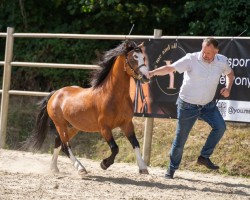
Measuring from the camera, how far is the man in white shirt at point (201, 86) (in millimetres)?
7602

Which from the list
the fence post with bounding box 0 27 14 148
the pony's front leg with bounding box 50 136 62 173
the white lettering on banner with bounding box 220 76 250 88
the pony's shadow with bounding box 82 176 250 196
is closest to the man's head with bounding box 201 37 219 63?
the white lettering on banner with bounding box 220 76 250 88

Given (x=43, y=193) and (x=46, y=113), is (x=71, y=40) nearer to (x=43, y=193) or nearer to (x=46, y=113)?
(x=46, y=113)

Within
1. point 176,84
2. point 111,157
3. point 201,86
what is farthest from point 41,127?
point 201,86

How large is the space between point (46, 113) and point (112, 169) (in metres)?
1.21

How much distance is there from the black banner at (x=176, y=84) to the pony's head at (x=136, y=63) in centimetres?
127

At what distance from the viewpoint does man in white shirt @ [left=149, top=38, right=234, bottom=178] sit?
7602mm

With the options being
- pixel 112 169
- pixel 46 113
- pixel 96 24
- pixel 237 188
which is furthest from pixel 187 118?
pixel 96 24

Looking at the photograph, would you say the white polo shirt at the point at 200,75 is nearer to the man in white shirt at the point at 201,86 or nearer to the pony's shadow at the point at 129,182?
the man in white shirt at the point at 201,86

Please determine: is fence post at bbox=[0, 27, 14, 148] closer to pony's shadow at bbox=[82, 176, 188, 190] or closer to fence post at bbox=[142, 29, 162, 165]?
fence post at bbox=[142, 29, 162, 165]

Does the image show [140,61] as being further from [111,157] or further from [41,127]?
[41,127]

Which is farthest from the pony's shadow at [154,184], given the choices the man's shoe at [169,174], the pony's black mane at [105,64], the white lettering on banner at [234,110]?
the pony's black mane at [105,64]

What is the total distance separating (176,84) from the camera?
8.99 m

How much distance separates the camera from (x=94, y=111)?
812 centimetres

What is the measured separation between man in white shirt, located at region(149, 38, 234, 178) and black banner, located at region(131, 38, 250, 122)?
698 millimetres
